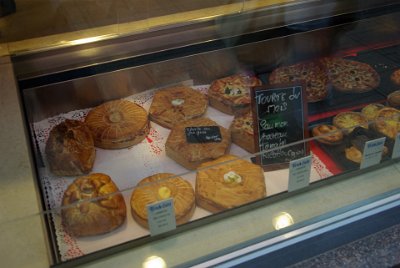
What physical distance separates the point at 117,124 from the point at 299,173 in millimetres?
641

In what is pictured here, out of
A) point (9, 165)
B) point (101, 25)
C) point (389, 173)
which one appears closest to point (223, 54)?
point (101, 25)

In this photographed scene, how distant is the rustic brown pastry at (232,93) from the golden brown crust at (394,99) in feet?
1.53

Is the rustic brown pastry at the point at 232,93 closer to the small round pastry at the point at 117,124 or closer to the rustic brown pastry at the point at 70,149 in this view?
the small round pastry at the point at 117,124

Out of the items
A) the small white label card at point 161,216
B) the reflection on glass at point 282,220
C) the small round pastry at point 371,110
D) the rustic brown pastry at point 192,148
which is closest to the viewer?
the small white label card at point 161,216

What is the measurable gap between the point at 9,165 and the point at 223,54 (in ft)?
2.70

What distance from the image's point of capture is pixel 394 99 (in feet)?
5.13

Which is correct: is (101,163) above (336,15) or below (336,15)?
below

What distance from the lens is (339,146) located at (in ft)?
4.30

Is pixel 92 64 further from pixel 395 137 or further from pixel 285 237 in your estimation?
pixel 395 137

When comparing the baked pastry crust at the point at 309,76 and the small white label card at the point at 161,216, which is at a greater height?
the baked pastry crust at the point at 309,76

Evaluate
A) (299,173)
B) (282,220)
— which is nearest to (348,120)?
(299,173)

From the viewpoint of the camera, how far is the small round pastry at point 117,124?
4.70 feet

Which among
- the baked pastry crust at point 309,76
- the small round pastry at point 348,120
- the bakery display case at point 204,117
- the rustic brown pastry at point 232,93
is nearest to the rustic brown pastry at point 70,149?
the bakery display case at point 204,117

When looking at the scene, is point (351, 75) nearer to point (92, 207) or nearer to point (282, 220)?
point (282, 220)
